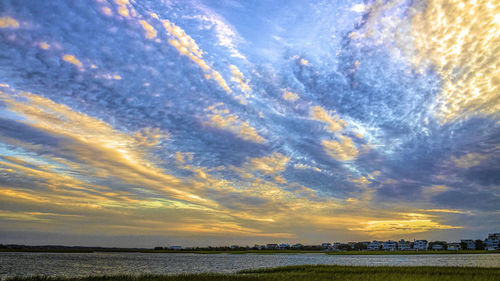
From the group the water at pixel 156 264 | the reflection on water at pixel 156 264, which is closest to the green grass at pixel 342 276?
the water at pixel 156 264

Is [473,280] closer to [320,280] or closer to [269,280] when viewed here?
[320,280]

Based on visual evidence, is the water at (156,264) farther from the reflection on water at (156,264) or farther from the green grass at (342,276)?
the green grass at (342,276)

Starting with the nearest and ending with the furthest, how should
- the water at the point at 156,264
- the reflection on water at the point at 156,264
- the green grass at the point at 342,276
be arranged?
the green grass at the point at 342,276
the water at the point at 156,264
the reflection on water at the point at 156,264

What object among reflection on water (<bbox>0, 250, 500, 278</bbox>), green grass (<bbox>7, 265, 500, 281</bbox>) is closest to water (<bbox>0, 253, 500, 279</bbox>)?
reflection on water (<bbox>0, 250, 500, 278</bbox>)

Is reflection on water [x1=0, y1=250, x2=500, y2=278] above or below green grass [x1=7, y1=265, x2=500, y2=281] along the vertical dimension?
below

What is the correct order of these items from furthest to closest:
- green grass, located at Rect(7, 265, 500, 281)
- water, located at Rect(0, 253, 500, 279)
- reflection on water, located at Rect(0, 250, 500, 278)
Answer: reflection on water, located at Rect(0, 250, 500, 278) < water, located at Rect(0, 253, 500, 279) < green grass, located at Rect(7, 265, 500, 281)

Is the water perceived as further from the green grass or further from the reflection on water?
the green grass

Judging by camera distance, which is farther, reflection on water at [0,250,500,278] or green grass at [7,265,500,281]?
reflection on water at [0,250,500,278]

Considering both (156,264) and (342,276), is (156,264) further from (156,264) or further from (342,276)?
(342,276)

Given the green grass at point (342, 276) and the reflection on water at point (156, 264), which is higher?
the green grass at point (342, 276)

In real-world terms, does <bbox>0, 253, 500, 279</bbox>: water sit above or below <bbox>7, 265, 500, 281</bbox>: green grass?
below

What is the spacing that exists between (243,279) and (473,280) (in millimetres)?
25423

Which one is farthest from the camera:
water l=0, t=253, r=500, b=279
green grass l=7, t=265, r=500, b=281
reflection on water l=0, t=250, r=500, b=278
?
reflection on water l=0, t=250, r=500, b=278

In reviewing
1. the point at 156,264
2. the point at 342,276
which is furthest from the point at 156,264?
the point at 342,276
